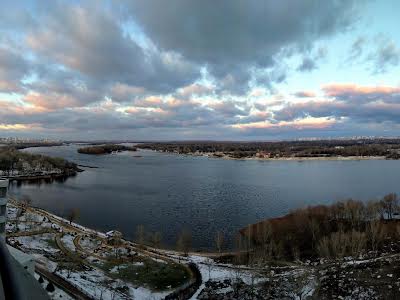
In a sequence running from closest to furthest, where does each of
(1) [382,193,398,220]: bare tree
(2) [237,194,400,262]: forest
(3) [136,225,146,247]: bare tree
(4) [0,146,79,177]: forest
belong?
(2) [237,194,400,262]: forest < (3) [136,225,146,247]: bare tree < (1) [382,193,398,220]: bare tree < (4) [0,146,79,177]: forest

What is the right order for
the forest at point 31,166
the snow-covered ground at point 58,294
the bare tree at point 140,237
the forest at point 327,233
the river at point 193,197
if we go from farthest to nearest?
the forest at point 31,166 → the river at point 193,197 → the bare tree at point 140,237 → the forest at point 327,233 → the snow-covered ground at point 58,294

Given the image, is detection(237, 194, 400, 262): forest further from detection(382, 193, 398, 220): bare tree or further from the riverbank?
the riverbank

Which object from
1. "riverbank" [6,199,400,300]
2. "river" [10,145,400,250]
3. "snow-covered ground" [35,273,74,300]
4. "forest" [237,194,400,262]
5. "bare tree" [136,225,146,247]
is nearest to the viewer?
"snow-covered ground" [35,273,74,300]

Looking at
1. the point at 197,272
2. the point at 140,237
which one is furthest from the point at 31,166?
the point at 197,272

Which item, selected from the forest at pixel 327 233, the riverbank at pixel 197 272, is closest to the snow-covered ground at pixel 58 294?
the riverbank at pixel 197 272

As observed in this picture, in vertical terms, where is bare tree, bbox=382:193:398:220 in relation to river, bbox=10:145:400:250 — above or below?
above

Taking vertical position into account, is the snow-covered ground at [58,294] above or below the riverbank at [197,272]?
above

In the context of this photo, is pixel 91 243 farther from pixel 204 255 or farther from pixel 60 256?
pixel 204 255

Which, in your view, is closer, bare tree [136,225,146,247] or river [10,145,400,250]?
bare tree [136,225,146,247]

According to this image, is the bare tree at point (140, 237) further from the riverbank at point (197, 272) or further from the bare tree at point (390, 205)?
the bare tree at point (390, 205)

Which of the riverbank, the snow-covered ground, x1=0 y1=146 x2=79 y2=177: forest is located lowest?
the riverbank

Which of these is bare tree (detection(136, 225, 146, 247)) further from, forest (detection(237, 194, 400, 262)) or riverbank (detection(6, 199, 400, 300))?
forest (detection(237, 194, 400, 262))

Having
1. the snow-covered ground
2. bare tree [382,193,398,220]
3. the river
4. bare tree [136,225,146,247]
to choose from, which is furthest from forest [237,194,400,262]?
the snow-covered ground

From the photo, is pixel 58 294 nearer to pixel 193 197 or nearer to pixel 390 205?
pixel 193 197
